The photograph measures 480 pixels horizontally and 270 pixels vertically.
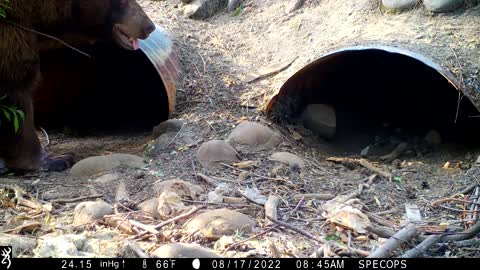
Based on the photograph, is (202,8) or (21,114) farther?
(202,8)

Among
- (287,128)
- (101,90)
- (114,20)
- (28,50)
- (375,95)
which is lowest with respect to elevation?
(287,128)

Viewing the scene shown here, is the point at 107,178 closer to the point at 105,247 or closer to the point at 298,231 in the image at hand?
the point at 105,247

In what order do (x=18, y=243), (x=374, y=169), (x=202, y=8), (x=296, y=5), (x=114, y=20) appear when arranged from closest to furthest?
(x=18, y=243) → (x=374, y=169) → (x=114, y=20) → (x=296, y=5) → (x=202, y=8)

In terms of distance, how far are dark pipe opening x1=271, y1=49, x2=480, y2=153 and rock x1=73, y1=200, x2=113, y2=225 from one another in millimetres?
2443

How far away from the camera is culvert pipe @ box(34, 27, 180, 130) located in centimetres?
680

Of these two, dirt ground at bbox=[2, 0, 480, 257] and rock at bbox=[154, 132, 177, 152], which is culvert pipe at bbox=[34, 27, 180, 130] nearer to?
dirt ground at bbox=[2, 0, 480, 257]

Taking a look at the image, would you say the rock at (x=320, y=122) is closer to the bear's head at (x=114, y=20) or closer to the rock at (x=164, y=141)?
the rock at (x=164, y=141)

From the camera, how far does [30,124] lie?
508 centimetres

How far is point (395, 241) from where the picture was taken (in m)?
3.43

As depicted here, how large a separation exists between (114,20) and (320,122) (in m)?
2.15

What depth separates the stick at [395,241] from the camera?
3.26 meters

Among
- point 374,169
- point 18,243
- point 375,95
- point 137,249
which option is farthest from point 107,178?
point 375,95

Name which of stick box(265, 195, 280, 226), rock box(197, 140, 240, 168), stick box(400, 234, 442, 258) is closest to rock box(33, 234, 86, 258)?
stick box(265, 195, 280, 226)

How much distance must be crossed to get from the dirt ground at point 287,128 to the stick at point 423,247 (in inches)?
3.3
